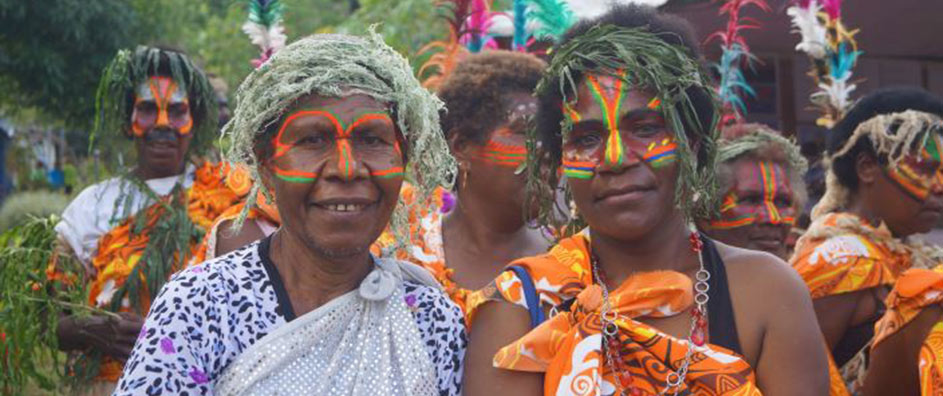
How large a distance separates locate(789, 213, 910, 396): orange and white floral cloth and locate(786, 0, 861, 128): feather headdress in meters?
0.90

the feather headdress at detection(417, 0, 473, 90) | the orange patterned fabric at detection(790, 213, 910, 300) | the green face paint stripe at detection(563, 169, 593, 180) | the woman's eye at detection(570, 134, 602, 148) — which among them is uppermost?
the feather headdress at detection(417, 0, 473, 90)

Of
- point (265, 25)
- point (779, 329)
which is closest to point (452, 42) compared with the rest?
point (265, 25)

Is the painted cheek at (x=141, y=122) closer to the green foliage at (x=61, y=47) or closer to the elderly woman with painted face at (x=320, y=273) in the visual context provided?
the elderly woman with painted face at (x=320, y=273)

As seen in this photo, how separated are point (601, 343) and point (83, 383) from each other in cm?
271

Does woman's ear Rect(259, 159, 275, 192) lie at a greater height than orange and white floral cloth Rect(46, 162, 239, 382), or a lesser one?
greater

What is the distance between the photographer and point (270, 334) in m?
2.20

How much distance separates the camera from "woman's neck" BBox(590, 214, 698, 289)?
238cm

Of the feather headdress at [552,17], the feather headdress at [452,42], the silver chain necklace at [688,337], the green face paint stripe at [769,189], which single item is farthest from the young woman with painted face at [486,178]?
the silver chain necklace at [688,337]

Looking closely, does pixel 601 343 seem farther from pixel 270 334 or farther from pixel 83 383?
pixel 83 383

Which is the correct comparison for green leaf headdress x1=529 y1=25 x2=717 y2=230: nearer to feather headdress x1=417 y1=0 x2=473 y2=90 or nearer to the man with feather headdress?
feather headdress x1=417 y1=0 x2=473 y2=90

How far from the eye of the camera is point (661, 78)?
2332 mm

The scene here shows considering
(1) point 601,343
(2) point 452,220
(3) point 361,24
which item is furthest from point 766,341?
(3) point 361,24

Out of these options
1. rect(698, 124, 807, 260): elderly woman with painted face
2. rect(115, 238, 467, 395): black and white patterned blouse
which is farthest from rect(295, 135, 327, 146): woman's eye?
rect(698, 124, 807, 260): elderly woman with painted face

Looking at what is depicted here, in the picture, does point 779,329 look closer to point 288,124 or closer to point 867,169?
point 288,124
